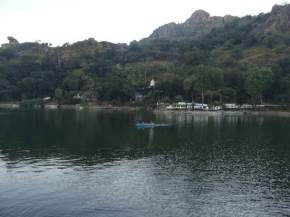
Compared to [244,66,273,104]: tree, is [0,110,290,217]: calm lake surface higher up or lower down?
lower down

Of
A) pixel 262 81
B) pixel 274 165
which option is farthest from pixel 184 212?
pixel 262 81

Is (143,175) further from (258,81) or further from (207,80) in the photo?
(207,80)

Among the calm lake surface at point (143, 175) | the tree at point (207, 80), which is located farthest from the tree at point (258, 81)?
the calm lake surface at point (143, 175)

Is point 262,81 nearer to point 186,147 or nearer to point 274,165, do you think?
point 186,147

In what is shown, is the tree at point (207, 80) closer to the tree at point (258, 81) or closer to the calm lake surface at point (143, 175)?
the tree at point (258, 81)

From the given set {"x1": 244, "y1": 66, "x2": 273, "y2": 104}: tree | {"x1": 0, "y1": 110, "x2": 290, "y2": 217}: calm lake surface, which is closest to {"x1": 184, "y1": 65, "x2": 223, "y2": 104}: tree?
{"x1": 244, "y1": 66, "x2": 273, "y2": 104}: tree

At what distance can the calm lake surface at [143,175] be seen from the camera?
41.2m

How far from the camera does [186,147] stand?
80188mm

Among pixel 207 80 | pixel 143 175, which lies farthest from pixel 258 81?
pixel 143 175

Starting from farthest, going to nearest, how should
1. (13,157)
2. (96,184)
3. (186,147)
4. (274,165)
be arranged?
1. (186,147)
2. (13,157)
3. (274,165)
4. (96,184)

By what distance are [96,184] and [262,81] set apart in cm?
14500

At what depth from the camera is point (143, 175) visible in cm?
5544

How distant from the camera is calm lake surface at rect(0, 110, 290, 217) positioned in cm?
4119

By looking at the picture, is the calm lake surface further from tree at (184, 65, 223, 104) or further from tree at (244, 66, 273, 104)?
tree at (184, 65, 223, 104)
